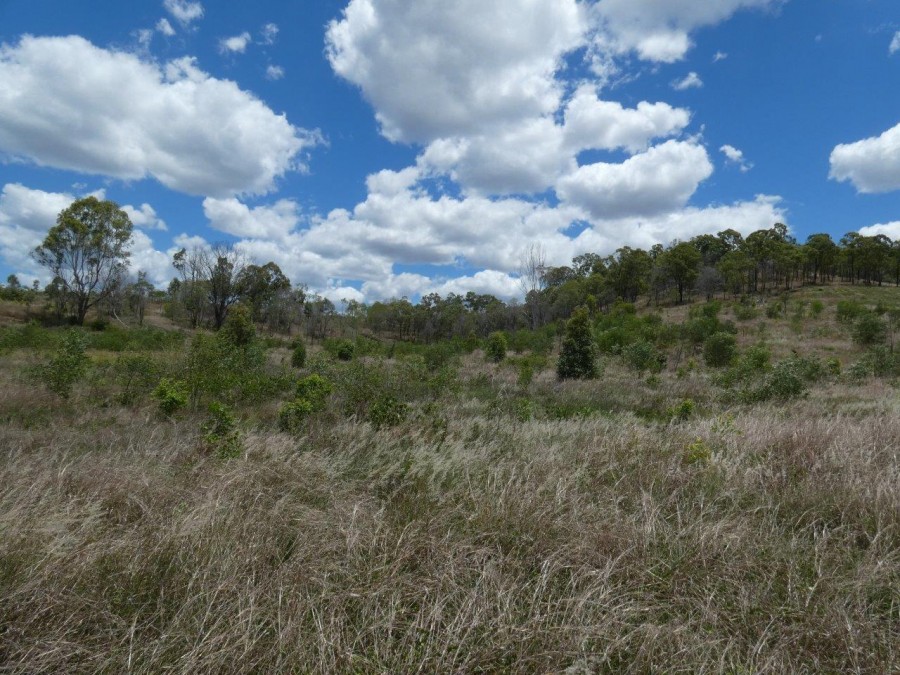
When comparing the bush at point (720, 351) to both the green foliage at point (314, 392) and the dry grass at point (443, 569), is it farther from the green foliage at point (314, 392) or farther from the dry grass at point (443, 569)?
the green foliage at point (314, 392)

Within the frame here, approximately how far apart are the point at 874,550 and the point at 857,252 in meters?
67.9

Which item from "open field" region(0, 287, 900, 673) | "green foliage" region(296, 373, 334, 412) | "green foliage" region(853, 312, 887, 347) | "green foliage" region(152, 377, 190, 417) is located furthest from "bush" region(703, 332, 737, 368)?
"green foliage" region(152, 377, 190, 417)

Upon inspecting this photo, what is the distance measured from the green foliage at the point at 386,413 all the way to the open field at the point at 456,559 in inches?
79.2

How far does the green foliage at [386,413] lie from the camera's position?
6824 mm

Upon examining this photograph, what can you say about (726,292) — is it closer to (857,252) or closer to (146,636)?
(857,252)

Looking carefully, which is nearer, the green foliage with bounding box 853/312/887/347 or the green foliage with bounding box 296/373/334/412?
the green foliage with bounding box 296/373/334/412

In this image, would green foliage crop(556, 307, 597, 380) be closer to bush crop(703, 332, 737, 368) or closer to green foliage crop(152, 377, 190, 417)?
bush crop(703, 332, 737, 368)

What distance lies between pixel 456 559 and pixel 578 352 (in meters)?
18.6

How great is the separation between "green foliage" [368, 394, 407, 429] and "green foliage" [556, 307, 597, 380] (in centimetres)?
1397

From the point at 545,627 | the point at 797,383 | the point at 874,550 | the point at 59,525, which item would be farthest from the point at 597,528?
the point at 797,383

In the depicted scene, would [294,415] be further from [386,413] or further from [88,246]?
[88,246]

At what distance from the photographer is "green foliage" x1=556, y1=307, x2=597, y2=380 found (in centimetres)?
1985

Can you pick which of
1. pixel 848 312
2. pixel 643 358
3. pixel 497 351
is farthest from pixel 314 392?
pixel 848 312

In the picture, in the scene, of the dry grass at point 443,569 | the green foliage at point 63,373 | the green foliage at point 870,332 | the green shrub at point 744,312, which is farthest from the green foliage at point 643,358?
the green foliage at point 63,373
